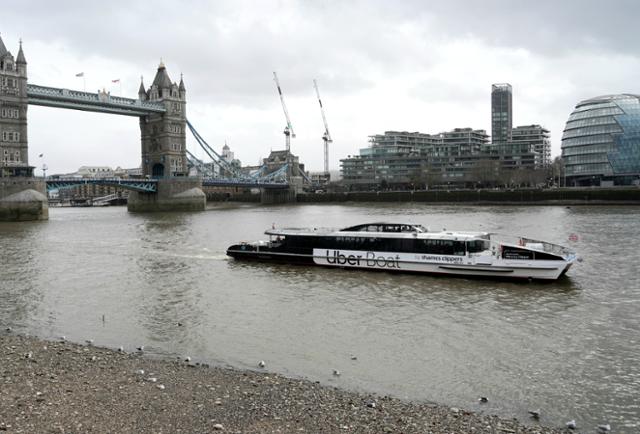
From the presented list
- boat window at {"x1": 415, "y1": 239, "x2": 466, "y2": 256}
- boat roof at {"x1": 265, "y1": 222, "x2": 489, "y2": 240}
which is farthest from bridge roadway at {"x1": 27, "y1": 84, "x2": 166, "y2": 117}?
boat window at {"x1": 415, "y1": 239, "x2": 466, "y2": 256}

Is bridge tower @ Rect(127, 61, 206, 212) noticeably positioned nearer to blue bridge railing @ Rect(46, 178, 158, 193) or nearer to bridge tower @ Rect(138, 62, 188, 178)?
bridge tower @ Rect(138, 62, 188, 178)

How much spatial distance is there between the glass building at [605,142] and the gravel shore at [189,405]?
137288 millimetres

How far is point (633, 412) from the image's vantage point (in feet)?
35.6

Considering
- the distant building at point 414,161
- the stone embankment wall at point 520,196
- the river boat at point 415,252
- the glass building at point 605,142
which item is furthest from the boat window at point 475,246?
the distant building at point 414,161

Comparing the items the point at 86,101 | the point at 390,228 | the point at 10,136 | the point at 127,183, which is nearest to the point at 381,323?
the point at 390,228

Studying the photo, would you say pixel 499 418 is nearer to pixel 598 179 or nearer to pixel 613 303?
pixel 613 303

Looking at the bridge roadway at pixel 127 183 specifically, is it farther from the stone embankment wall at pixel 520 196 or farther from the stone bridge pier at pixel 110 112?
the stone embankment wall at pixel 520 196

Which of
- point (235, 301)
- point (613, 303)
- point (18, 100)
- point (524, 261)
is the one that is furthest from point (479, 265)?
point (18, 100)

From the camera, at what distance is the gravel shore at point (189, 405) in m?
9.48

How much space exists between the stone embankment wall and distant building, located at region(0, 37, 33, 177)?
66.6m

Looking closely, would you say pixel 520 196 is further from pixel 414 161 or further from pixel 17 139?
pixel 414 161

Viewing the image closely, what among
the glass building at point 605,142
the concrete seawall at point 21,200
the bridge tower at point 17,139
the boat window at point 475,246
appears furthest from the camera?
the glass building at point 605,142

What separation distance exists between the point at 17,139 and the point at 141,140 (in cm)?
3813

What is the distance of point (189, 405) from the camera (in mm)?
10461
